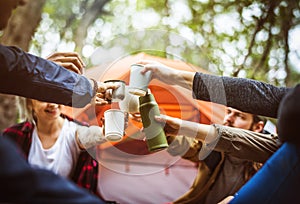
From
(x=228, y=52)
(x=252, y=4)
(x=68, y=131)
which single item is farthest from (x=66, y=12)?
(x=68, y=131)

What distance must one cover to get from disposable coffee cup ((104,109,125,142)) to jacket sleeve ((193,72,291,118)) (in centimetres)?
27

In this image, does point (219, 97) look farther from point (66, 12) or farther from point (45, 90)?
point (66, 12)

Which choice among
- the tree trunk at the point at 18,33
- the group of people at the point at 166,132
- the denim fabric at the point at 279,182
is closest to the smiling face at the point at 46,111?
the group of people at the point at 166,132

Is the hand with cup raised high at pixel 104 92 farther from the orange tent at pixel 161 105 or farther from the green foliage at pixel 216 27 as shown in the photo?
the green foliage at pixel 216 27

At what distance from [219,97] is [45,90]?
20.3 inches

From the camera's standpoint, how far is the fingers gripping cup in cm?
141

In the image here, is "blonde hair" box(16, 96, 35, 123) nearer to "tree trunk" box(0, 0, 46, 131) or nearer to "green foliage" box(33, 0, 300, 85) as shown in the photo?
"tree trunk" box(0, 0, 46, 131)

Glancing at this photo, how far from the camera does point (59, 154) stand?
215 cm

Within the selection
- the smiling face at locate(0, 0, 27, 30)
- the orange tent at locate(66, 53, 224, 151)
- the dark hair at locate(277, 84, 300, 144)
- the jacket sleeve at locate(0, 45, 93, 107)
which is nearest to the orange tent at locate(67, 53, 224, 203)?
the orange tent at locate(66, 53, 224, 151)

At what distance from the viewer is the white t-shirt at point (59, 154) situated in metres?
2.12

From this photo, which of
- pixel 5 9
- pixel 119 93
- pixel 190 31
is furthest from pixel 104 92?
pixel 190 31

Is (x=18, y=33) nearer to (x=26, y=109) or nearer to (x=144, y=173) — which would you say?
(x=26, y=109)

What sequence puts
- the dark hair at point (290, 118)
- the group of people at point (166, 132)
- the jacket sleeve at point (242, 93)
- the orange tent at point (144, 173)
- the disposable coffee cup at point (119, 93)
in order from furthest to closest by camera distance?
the orange tent at point (144, 173) → the disposable coffee cup at point (119, 93) → the jacket sleeve at point (242, 93) → the dark hair at point (290, 118) → the group of people at point (166, 132)

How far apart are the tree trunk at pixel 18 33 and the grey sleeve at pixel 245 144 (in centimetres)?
187
